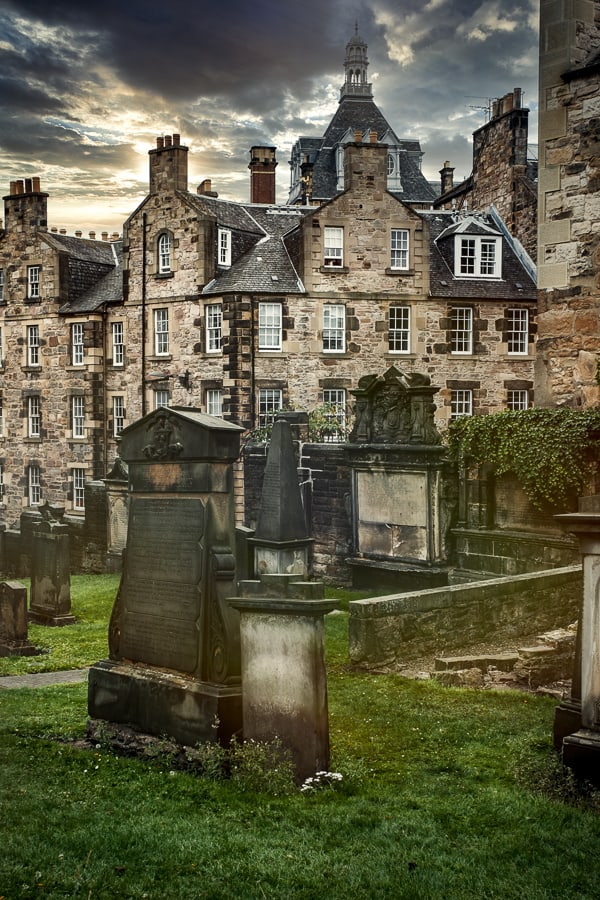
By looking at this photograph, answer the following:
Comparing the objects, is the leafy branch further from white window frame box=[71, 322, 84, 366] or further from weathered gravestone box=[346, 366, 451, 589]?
white window frame box=[71, 322, 84, 366]

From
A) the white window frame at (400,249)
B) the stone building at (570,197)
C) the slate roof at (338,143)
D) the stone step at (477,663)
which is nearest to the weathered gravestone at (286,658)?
the stone step at (477,663)

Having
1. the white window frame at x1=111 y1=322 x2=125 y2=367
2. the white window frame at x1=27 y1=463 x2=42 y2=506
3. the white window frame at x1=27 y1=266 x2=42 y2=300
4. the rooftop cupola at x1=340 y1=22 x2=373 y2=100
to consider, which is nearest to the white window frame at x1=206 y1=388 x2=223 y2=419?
the white window frame at x1=111 y1=322 x2=125 y2=367

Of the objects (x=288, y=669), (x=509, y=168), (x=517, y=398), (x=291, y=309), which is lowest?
(x=288, y=669)

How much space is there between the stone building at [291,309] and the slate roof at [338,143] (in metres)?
10.7

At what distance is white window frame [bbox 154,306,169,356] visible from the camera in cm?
3322

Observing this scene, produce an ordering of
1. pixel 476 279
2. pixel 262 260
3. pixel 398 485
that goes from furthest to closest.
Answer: pixel 476 279, pixel 262 260, pixel 398 485

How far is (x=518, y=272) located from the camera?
108 feet

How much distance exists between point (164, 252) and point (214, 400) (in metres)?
6.27

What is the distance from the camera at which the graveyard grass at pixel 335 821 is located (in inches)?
199

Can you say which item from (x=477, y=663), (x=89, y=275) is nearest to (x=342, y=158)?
(x=89, y=275)

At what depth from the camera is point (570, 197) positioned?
16.0 meters

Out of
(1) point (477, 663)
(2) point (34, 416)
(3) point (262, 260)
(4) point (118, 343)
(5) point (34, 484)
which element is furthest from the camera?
(2) point (34, 416)

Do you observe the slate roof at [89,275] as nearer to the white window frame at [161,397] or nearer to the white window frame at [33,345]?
the white window frame at [33,345]

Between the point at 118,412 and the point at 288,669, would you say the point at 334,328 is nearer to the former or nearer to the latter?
the point at 118,412
